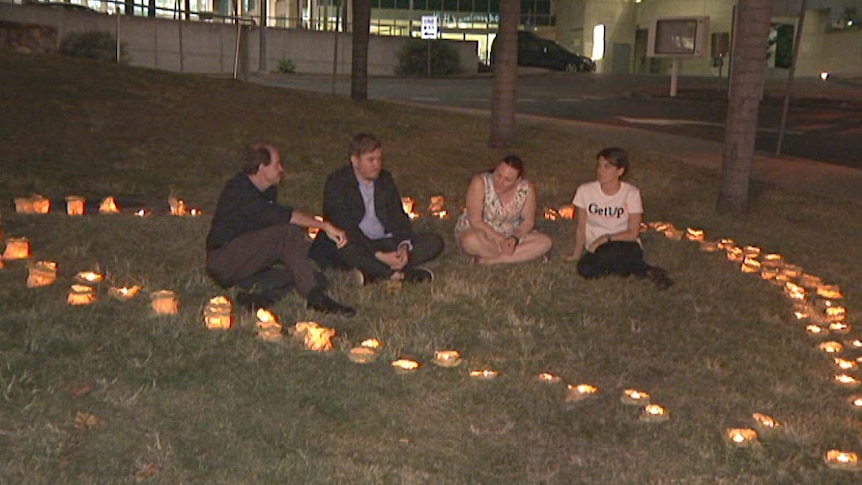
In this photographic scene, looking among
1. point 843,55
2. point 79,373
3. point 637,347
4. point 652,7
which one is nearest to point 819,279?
point 637,347

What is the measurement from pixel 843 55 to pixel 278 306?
45.5 metres

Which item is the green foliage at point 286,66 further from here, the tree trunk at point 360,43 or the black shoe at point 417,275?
the black shoe at point 417,275

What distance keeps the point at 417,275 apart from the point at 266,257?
4.08 ft

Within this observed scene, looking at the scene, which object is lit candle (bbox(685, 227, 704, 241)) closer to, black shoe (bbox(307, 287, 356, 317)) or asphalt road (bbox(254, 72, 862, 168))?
black shoe (bbox(307, 287, 356, 317))

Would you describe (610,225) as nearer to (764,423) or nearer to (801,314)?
(801,314)

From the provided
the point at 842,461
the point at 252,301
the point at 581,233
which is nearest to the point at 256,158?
the point at 252,301

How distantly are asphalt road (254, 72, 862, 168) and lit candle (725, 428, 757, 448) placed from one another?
12.5m

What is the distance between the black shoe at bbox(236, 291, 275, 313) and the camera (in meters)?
6.36

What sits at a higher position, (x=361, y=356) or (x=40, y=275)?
(x=40, y=275)

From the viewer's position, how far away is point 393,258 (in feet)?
23.6

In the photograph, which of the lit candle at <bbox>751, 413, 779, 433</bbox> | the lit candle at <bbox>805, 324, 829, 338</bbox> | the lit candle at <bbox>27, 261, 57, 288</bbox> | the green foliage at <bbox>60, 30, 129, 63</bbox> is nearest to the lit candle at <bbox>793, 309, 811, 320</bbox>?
the lit candle at <bbox>805, 324, 829, 338</bbox>

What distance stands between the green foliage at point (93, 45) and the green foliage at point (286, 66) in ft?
24.8

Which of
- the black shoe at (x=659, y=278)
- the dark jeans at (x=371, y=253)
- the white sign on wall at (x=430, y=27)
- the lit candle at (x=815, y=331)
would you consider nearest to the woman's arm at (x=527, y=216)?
the dark jeans at (x=371, y=253)

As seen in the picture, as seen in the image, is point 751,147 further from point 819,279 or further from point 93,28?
point 93,28
